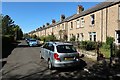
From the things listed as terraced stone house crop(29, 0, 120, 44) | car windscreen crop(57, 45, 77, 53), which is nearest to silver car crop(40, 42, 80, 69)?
car windscreen crop(57, 45, 77, 53)

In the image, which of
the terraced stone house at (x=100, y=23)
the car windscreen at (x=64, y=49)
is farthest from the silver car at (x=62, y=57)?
the terraced stone house at (x=100, y=23)

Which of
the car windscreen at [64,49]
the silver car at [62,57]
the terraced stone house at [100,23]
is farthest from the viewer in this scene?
the terraced stone house at [100,23]

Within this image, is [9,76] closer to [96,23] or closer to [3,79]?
[3,79]

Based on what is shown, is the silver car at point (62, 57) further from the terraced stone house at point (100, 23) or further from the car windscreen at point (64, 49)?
the terraced stone house at point (100, 23)

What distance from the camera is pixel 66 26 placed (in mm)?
43750

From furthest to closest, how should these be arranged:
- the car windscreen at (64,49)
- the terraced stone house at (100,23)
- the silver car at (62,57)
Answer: the terraced stone house at (100,23), the car windscreen at (64,49), the silver car at (62,57)

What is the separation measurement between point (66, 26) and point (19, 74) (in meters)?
33.6

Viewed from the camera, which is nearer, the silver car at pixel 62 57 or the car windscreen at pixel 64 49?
the silver car at pixel 62 57

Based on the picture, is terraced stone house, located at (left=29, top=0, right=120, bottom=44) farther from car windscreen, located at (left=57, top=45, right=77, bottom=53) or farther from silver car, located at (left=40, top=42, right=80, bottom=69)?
silver car, located at (left=40, top=42, right=80, bottom=69)

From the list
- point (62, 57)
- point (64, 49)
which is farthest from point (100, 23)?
point (62, 57)

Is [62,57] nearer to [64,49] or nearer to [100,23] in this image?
[64,49]

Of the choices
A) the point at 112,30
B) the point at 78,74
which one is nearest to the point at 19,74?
the point at 78,74

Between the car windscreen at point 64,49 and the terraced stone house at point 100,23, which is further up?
the terraced stone house at point 100,23

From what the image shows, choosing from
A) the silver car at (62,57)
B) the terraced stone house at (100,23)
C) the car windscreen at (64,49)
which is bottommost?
the silver car at (62,57)
